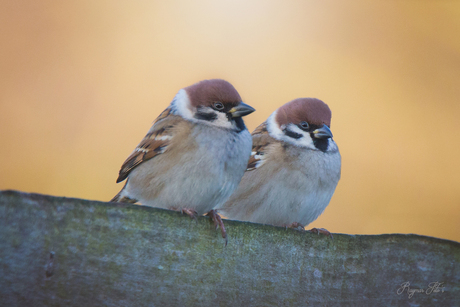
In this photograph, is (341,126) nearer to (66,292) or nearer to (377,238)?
(377,238)

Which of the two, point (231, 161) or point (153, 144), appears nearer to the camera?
point (231, 161)

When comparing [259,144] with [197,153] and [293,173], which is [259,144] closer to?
[293,173]

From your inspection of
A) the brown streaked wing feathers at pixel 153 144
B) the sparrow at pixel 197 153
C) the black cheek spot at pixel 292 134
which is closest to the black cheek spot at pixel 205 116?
the sparrow at pixel 197 153

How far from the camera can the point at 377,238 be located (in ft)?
4.80

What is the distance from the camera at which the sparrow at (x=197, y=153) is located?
1824 mm

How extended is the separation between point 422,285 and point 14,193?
1.14 m

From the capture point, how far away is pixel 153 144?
6.68 feet

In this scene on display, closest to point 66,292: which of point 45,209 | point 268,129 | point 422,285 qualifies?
point 45,209

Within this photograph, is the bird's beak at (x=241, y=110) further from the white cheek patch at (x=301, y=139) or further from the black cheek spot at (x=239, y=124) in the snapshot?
the white cheek patch at (x=301, y=139)

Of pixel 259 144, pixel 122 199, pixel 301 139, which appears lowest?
pixel 122 199

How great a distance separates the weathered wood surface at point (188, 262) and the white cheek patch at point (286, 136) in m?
0.91

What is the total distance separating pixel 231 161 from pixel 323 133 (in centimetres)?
59

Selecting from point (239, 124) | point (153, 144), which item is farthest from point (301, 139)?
point (153, 144)

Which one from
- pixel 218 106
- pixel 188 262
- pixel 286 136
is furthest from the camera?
pixel 286 136
